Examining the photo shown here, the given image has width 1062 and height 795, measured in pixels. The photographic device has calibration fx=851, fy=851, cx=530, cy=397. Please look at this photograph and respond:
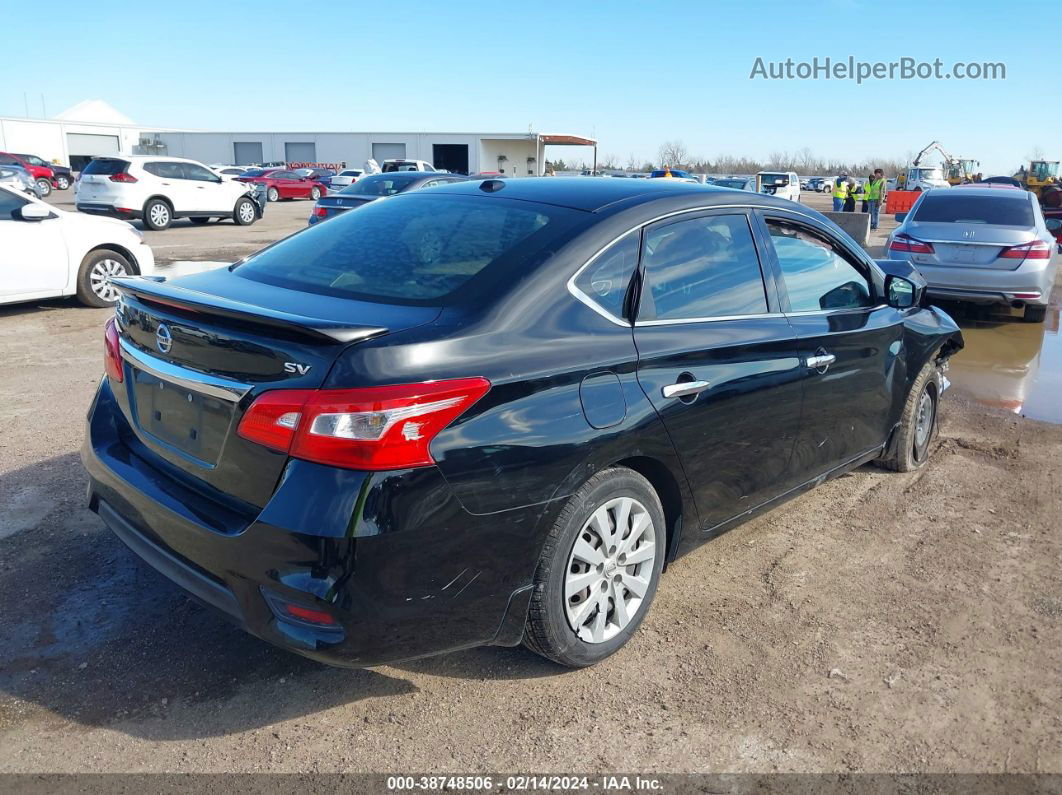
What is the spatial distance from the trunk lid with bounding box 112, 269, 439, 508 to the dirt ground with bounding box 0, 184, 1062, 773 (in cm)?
70

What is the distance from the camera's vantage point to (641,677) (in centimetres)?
311

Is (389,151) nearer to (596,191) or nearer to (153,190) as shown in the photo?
(153,190)

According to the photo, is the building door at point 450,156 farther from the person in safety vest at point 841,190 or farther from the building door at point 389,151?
the person in safety vest at point 841,190

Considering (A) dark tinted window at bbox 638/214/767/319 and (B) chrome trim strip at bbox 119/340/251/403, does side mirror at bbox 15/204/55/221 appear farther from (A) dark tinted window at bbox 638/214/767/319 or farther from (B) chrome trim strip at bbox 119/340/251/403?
(A) dark tinted window at bbox 638/214/767/319

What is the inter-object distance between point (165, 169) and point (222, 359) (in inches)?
826

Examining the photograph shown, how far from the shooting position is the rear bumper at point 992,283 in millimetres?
9492

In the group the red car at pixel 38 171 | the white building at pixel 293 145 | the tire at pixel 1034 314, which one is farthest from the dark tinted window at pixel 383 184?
the white building at pixel 293 145

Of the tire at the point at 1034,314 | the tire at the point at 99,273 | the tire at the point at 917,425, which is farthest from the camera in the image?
the tire at the point at 1034,314

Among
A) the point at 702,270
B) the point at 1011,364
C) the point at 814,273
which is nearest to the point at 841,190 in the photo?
the point at 1011,364

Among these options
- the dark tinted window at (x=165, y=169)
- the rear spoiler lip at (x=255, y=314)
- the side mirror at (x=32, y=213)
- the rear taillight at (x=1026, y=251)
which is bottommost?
the rear taillight at (x=1026, y=251)

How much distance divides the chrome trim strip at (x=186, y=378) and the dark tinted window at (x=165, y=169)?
20.0 metres

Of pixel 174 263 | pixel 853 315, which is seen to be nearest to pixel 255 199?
pixel 174 263

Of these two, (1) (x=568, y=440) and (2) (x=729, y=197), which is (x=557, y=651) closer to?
(1) (x=568, y=440)

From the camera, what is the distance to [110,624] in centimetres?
330
